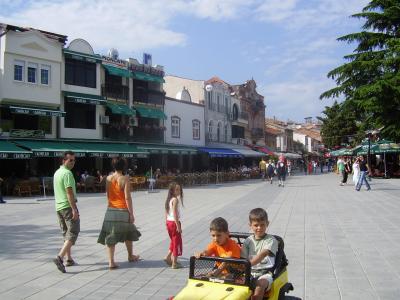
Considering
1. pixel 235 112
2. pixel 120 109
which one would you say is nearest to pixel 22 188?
pixel 120 109

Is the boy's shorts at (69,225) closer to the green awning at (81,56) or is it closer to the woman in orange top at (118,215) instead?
the woman in orange top at (118,215)

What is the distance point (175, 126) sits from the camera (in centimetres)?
4038

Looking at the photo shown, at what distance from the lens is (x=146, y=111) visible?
3550 centimetres

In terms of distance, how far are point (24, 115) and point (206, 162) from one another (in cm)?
2160

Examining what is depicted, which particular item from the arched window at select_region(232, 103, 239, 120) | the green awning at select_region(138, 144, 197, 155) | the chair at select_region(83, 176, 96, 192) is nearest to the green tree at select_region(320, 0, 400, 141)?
the green awning at select_region(138, 144, 197, 155)

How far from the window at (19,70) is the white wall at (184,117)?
14.7 meters

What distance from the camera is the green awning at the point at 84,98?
28625 mm

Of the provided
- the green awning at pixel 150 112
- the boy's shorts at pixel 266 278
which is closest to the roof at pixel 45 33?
the green awning at pixel 150 112

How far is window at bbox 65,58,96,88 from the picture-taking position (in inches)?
1152

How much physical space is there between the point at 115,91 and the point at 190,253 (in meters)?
26.5

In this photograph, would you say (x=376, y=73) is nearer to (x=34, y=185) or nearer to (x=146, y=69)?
(x=146, y=69)

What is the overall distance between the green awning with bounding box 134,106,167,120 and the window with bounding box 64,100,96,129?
4.69m

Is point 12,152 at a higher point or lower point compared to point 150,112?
lower

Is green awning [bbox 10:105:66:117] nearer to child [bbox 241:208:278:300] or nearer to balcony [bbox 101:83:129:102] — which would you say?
balcony [bbox 101:83:129:102]
